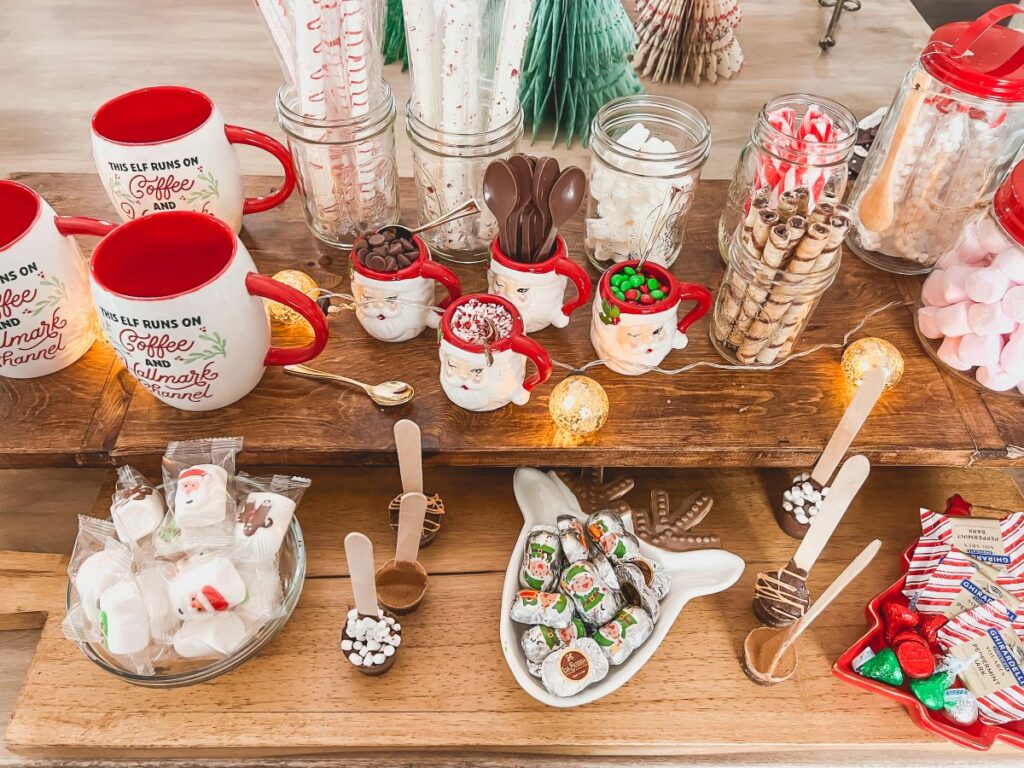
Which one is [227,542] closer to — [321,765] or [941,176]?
[321,765]

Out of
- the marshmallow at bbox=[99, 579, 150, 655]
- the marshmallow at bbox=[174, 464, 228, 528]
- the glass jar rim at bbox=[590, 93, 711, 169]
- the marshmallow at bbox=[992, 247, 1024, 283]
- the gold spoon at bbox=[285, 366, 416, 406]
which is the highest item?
the glass jar rim at bbox=[590, 93, 711, 169]

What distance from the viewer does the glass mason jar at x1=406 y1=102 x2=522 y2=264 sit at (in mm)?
851

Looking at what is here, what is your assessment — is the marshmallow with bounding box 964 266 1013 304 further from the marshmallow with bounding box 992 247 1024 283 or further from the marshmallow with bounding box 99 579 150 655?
the marshmallow with bounding box 99 579 150 655

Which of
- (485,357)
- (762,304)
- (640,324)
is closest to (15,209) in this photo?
(485,357)

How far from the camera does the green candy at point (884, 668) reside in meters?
0.73

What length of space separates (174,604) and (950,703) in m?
0.72

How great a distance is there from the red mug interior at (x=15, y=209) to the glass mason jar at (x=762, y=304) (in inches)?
27.6

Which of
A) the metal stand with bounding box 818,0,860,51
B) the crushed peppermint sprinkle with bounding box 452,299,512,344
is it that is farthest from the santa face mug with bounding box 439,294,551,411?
the metal stand with bounding box 818,0,860,51

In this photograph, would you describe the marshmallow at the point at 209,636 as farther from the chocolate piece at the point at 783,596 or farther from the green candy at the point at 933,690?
the green candy at the point at 933,690

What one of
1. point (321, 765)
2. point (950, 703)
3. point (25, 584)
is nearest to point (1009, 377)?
point (950, 703)

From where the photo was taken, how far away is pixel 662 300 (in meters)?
0.77

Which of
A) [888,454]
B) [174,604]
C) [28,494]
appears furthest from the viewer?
[28,494]

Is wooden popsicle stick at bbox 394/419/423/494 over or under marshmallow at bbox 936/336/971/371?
under

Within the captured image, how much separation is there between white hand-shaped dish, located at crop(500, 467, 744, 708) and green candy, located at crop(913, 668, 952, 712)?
0.62 feet
